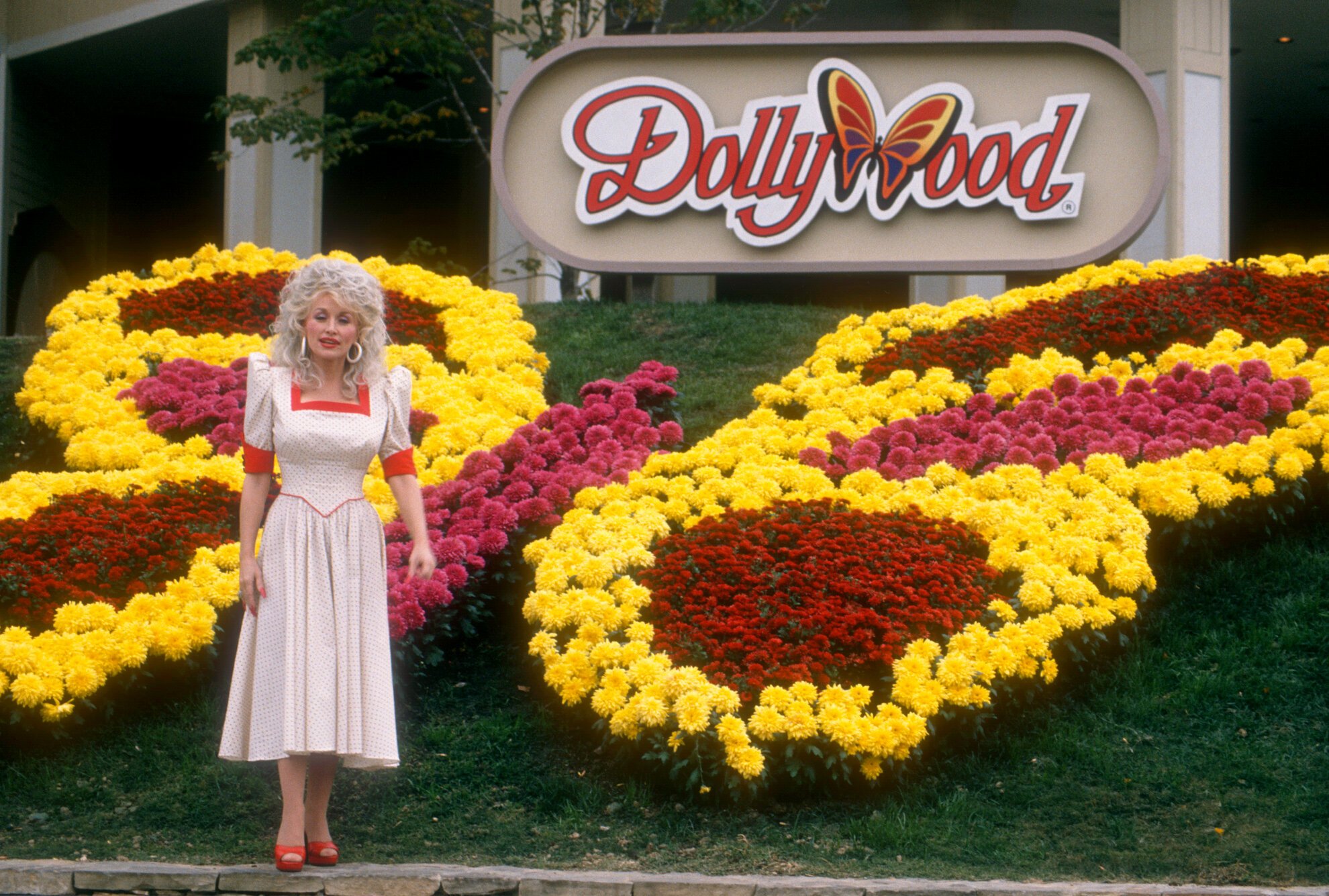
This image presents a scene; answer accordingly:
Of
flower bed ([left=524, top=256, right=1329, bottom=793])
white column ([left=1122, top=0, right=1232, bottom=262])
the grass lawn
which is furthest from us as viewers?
white column ([left=1122, top=0, right=1232, bottom=262])

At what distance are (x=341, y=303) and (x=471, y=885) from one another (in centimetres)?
150

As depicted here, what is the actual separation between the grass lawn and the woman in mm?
445

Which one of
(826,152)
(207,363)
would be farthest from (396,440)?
(826,152)

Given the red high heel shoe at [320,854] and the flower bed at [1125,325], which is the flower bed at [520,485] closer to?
the red high heel shoe at [320,854]

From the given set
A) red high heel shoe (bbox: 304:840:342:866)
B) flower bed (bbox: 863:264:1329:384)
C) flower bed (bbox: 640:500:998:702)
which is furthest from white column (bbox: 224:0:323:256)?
red high heel shoe (bbox: 304:840:342:866)

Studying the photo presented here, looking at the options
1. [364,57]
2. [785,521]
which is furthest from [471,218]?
[785,521]

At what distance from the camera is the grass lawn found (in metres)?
3.91

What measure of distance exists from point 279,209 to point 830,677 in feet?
36.4

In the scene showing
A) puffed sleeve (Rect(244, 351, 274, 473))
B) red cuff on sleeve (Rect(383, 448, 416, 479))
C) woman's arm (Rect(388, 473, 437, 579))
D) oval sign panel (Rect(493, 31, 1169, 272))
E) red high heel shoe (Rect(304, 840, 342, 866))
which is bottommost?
red high heel shoe (Rect(304, 840, 342, 866))

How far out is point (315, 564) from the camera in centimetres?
355

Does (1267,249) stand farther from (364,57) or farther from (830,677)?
(830,677)

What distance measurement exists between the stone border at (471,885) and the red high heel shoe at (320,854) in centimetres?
2

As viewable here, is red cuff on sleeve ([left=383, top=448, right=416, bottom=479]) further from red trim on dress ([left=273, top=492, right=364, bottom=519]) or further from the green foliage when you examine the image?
the green foliage

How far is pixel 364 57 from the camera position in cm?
1114
